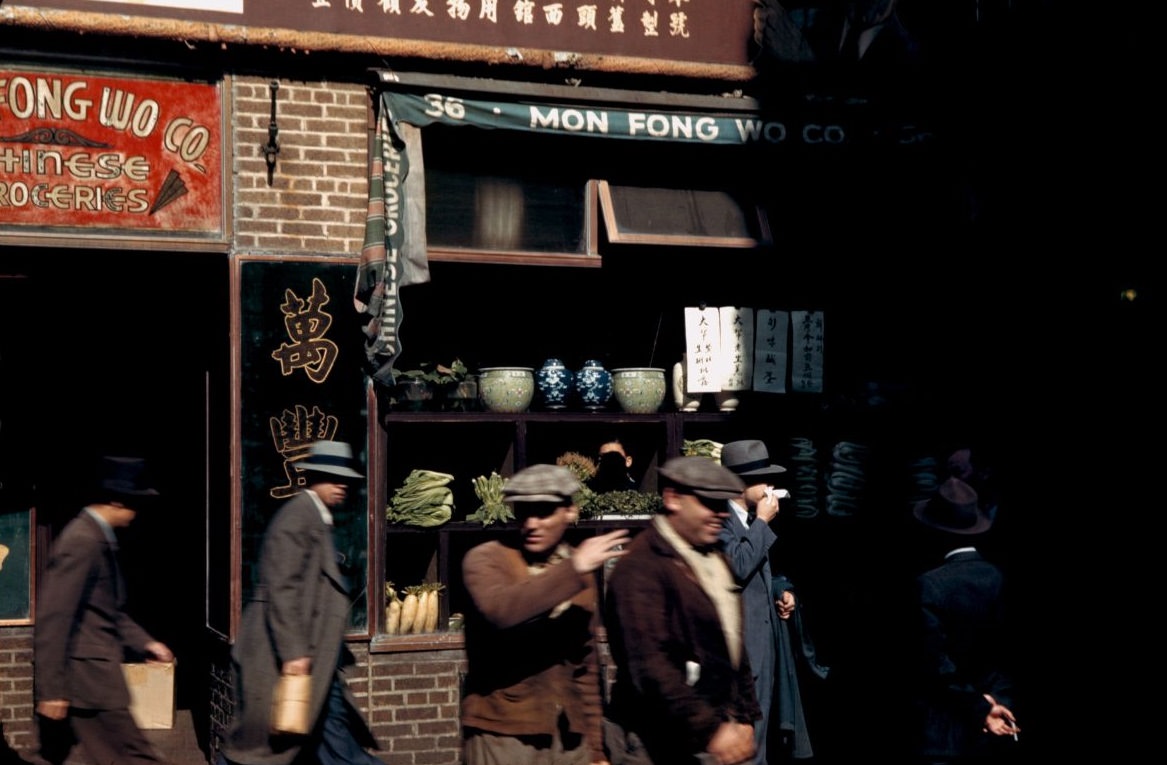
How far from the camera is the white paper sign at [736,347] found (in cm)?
934

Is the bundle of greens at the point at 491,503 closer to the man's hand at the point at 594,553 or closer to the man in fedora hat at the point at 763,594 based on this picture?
the man in fedora hat at the point at 763,594

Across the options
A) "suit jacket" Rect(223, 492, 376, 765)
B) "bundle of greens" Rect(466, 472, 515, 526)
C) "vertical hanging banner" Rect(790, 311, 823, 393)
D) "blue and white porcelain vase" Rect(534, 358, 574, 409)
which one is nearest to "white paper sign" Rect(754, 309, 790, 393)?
"vertical hanging banner" Rect(790, 311, 823, 393)

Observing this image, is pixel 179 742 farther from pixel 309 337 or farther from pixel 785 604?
pixel 785 604

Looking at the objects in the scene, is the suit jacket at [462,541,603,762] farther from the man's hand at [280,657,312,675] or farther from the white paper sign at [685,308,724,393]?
the white paper sign at [685,308,724,393]

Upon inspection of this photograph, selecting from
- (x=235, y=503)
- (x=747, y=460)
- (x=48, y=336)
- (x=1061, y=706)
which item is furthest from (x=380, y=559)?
(x=1061, y=706)

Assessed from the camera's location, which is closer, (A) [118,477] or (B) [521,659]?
(B) [521,659]

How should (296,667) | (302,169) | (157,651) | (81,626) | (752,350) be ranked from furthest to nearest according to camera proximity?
(752,350), (302,169), (157,651), (81,626), (296,667)

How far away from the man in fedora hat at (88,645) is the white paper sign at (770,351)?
15.3ft

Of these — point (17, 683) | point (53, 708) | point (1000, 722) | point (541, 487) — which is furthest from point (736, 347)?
point (17, 683)

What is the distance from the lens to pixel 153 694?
9.52 meters

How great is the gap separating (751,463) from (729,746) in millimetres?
3107

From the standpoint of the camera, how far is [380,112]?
28.1 feet

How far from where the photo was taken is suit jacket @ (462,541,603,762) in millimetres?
5246

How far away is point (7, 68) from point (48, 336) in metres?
2.28
